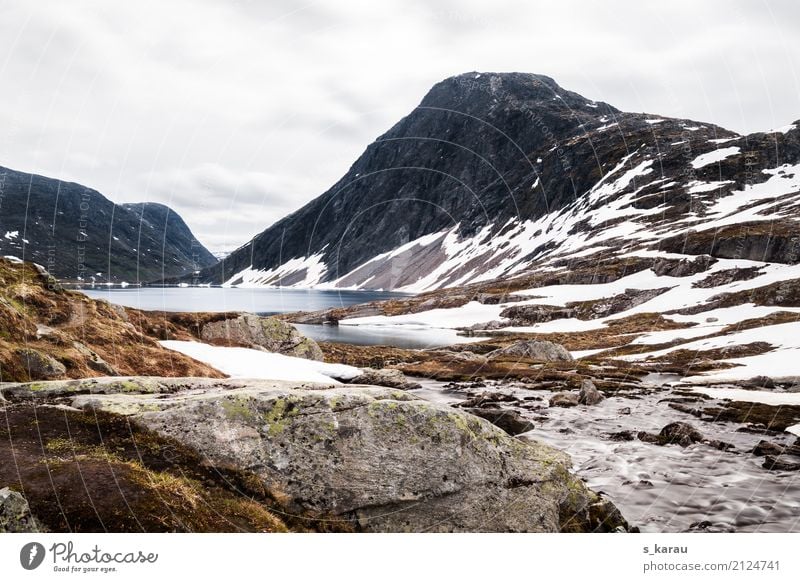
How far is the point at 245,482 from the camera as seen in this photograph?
32.0 feet

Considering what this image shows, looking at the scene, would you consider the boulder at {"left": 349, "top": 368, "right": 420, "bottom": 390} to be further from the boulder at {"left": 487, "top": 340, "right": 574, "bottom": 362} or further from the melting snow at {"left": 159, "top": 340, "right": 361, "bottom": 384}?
the boulder at {"left": 487, "top": 340, "right": 574, "bottom": 362}

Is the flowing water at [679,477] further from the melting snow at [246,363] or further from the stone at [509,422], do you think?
the melting snow at [246,363]

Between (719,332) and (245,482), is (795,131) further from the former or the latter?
(245,482)

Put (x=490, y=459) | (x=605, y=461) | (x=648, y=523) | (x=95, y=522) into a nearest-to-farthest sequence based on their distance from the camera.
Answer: (x=95, y=522), (x=490, y=459), (x=648, y=523), (x=605, y=461)

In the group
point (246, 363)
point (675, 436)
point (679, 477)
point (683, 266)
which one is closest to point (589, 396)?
point (675, 436)

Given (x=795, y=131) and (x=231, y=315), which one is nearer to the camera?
(x=231, y=315)

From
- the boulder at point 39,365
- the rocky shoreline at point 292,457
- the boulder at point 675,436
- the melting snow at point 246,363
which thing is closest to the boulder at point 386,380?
the melting snow at point 246,363

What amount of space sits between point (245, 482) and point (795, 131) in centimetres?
25254

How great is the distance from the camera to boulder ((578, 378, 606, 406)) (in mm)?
34688

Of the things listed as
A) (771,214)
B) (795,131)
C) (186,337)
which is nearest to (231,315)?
(186,337)

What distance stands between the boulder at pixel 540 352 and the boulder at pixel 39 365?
5256 cm

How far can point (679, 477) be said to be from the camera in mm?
18594

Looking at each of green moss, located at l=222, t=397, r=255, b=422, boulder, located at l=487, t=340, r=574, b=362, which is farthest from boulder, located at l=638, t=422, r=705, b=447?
boulder, located at l=487, t=340, r=574, b=362

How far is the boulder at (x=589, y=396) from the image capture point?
114ft
